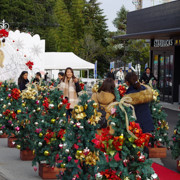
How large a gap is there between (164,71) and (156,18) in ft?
10.1

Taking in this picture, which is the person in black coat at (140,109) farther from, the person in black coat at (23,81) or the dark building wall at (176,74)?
the dark building wall at (176,74)

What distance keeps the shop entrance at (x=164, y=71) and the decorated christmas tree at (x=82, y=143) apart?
1917cm

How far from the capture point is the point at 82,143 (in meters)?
6.62

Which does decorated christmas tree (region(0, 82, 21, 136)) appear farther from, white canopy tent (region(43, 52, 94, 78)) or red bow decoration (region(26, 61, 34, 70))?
white canopy tent (region(43, 52, 94, 78))

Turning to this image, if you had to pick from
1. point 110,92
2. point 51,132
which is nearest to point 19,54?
point 110,92

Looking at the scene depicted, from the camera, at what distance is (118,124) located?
561 cm

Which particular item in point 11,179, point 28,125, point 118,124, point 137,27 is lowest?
point 11,179

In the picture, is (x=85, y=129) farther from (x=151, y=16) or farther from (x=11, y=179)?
(x=151, y=16)

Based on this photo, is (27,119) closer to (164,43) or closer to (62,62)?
(164,43)

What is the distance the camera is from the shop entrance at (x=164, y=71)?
2597cm

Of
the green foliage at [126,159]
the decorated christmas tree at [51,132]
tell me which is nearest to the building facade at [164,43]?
the decorated christmas tree at [51,132]

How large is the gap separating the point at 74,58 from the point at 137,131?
35.6 m

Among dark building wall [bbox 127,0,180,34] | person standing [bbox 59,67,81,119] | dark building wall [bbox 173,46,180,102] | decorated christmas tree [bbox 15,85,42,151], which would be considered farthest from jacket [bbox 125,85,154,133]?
dark building wall [bbox 173,46,180,102]

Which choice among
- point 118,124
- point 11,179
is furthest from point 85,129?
point 11,179
